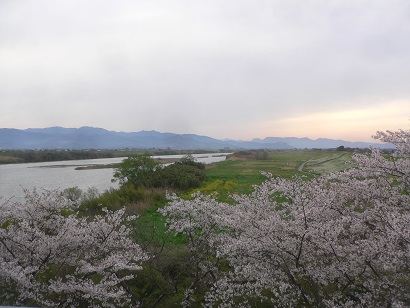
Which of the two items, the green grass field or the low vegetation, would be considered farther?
the green grass field

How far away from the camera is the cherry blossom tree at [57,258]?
589cm

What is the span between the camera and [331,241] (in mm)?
5637

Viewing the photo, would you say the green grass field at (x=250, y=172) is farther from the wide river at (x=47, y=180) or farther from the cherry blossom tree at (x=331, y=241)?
the wide river at (x=47, y=180)

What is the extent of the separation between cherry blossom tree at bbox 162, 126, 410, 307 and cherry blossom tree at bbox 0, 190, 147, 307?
184cm

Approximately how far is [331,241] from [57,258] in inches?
210

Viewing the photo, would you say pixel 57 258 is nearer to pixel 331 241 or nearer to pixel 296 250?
pixel 296 250

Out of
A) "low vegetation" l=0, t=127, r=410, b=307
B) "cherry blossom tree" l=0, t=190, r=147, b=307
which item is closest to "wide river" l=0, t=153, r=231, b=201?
"cherry blossom tree" l=0, t=190, r=147, b=307

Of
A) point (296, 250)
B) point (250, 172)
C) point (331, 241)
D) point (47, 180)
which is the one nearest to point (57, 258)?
point (296, 250)

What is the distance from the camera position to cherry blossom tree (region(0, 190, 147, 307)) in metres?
5.89

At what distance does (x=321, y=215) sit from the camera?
660 cm

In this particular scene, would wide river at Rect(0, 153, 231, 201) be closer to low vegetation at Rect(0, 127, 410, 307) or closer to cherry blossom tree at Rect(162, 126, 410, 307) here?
low vegetation at Rect(0, 127, 410, 307)

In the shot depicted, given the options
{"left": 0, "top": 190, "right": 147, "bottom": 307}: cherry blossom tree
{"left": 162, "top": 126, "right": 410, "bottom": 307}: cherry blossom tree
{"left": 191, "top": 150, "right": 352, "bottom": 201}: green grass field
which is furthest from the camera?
{"left": 191, "top": 150, "right": 352, "bottom": 201}: green grass field

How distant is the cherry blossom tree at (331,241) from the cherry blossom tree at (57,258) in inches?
72.3

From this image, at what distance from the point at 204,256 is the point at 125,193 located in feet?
57.8
